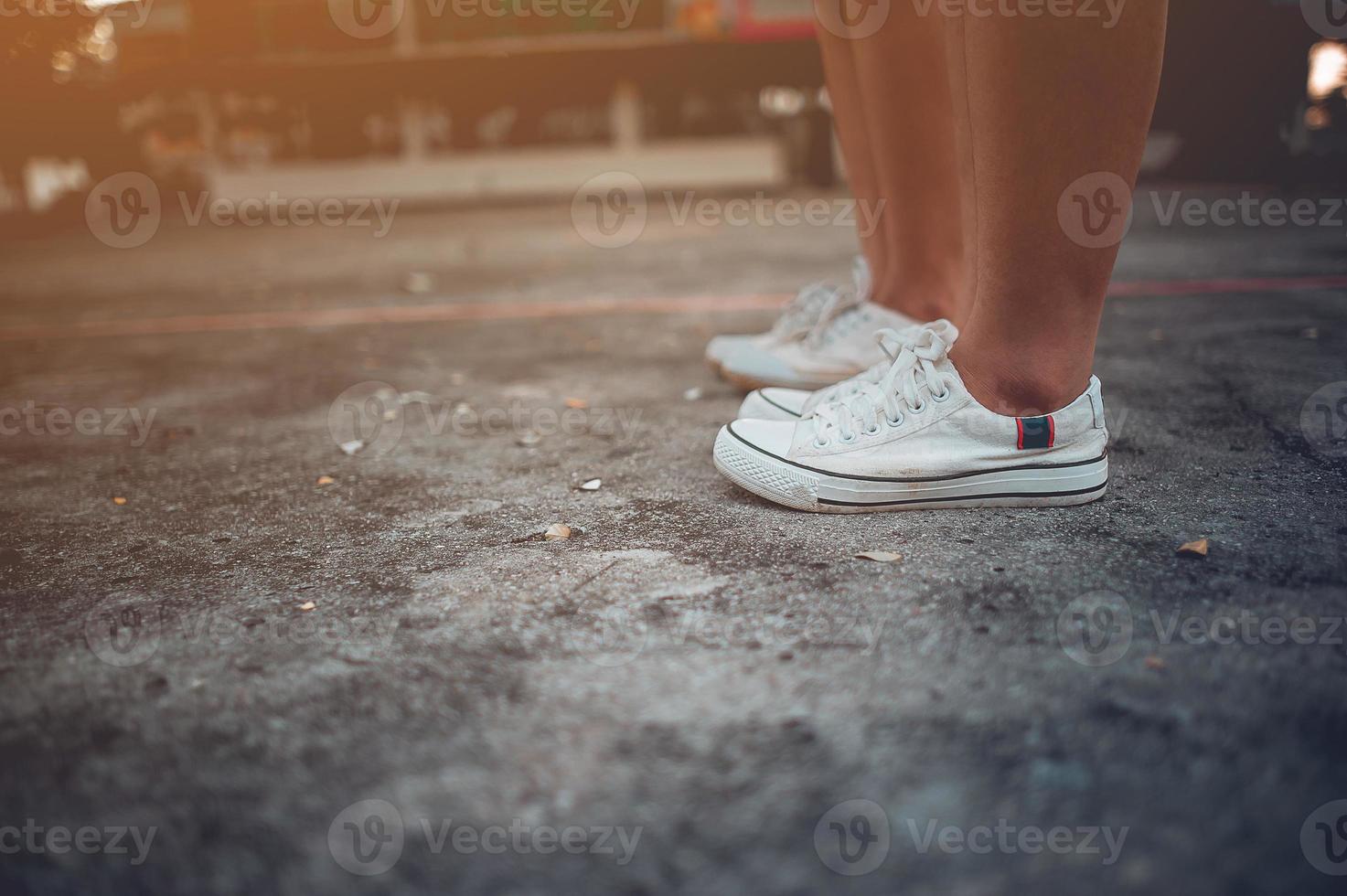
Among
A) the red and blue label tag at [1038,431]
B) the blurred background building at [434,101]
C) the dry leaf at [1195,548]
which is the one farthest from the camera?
the blurred background building at [434,101]

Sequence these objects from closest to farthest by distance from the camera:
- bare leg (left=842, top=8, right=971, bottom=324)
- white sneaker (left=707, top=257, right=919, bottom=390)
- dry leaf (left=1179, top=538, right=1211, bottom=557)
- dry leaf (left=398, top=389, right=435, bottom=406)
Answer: dry leaf (left=1179, top=538, right=1211, bottom=557), bare leg (left=842, top=8, right=971, bottom=324), white sneaker (left=707, top=257, right=919, bottom=390), dry leaf (left=398, top=389, right=435, bottom=406)

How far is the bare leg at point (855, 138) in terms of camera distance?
179cm

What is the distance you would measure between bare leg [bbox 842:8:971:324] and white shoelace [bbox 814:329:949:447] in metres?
0.36

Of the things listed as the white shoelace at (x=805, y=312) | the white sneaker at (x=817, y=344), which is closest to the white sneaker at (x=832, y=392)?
the white sneaker at (x=817, y=344)

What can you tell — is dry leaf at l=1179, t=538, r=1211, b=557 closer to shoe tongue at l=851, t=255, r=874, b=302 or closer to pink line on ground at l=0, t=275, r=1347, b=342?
shoe tongue at l=851, t=255, r=874, b=302

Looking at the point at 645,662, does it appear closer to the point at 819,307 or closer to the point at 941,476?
the point at 941,476

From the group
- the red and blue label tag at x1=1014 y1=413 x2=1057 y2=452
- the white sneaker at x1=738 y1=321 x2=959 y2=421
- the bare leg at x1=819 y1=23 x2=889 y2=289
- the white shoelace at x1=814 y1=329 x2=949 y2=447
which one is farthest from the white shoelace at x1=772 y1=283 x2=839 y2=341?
the red and blue label tag at x1=1014 y1=413 x2=1057 y2=452

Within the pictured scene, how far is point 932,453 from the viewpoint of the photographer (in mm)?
1194

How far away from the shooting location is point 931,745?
2.38ft

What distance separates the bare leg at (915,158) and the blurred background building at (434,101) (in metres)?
6.10

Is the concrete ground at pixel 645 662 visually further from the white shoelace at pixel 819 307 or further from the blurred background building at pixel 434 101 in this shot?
the blurred background building at pixel 434 101

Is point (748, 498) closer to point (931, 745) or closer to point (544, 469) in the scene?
point (544, 469)

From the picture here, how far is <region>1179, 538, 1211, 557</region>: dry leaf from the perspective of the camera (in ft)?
3.41

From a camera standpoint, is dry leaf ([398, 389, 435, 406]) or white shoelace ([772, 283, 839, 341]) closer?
white shoelace ([772, 283, 839, 341])
